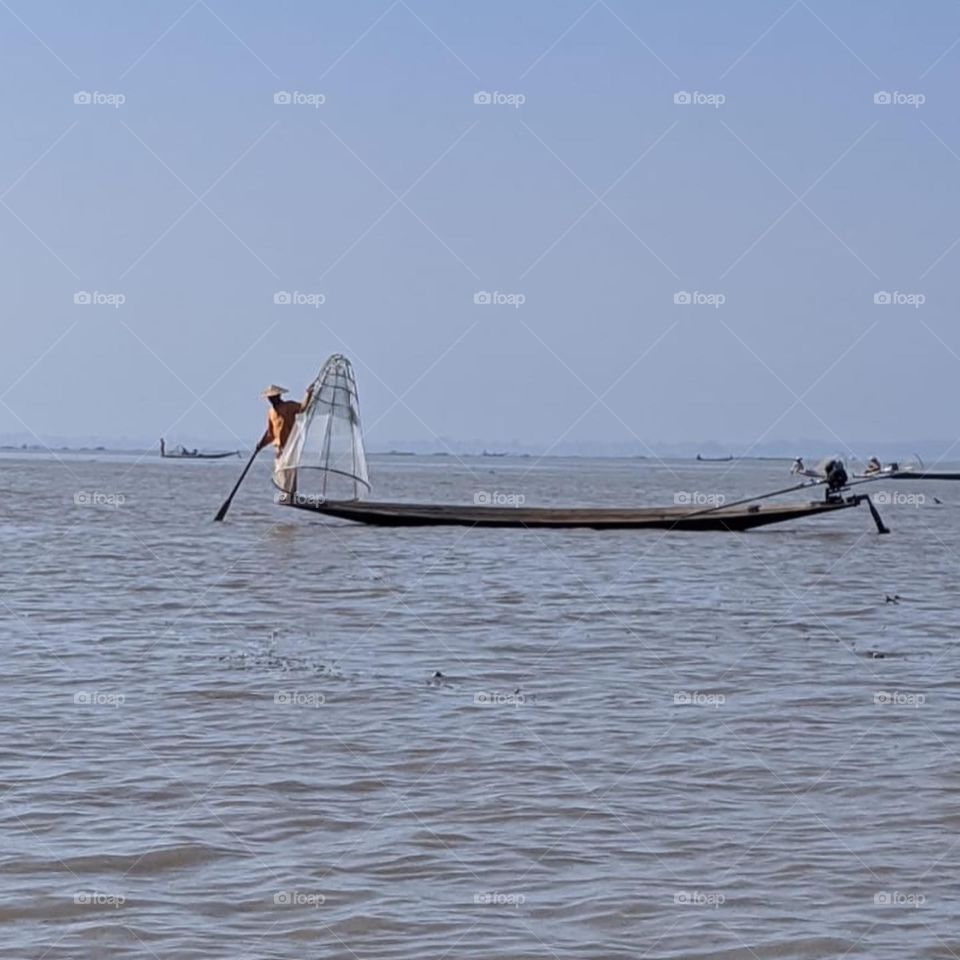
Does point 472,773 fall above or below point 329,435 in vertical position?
below

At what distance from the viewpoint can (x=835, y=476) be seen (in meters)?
26.0

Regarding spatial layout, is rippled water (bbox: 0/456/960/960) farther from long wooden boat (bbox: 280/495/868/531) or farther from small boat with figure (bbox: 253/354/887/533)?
long wooden boat (bbox: 280/495/868/531)

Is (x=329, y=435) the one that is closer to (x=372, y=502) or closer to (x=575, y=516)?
(x=372, y=502)

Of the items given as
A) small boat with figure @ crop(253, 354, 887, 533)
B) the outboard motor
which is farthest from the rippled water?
small boat with figure @ crop(253, 354, 887, 533)

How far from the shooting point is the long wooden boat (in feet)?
88.0

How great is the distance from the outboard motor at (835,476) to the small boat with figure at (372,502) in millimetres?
17

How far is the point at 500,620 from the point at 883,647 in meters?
3.93

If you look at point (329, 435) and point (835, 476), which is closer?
point (835, 476)

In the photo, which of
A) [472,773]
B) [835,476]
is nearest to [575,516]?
A: [835,476]

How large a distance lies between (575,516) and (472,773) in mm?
19379

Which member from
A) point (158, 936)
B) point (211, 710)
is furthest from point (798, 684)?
point (158, 936)

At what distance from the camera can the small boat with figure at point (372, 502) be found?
26.5m

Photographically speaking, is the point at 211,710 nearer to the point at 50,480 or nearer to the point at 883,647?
the point at 883,647

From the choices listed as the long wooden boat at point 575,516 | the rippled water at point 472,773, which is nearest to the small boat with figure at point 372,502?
the long wooden boat at point 575,516
